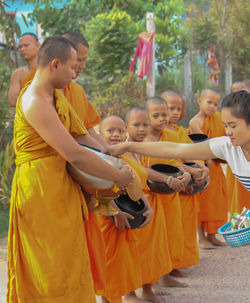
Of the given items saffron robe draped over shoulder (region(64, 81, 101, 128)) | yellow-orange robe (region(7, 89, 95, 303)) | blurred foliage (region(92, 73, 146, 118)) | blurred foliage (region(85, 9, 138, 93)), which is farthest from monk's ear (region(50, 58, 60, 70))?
blurred foliage (region(85, 9, 138, 93))

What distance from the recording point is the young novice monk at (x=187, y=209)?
178 inches

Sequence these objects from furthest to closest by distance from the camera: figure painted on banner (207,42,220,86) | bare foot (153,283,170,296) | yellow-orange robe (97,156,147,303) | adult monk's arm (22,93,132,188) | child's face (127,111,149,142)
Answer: figure painted on banner (207,42,220,86), bare foot (153,283,170,296), child's face (127,111,149,142), yellow-orange robe (97,156,147,303), adult monk's arm (22,93,132,188)

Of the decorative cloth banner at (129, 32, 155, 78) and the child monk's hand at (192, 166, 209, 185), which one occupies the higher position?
the decorative cloth banner at (129, 32, 155, 78)

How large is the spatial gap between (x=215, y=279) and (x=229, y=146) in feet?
6.20

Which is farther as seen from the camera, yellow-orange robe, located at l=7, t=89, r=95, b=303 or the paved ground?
the paved ground

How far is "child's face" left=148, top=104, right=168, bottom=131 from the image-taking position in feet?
14.1

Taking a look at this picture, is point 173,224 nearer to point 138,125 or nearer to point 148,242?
point 148,242

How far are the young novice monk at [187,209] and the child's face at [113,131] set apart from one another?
921 millimetres

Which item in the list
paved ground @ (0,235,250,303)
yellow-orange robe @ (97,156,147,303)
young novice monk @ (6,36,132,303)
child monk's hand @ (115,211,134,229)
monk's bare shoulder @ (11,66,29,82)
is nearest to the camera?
young novice monk @ (6,36,132,303)

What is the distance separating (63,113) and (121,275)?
1.51 metres

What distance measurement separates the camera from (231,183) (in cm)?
578

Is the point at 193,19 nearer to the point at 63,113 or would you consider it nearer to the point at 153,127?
the point at 153,127

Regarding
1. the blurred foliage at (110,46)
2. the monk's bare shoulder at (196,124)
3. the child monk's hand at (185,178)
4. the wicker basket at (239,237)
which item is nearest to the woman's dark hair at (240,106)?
the wicker basket at (239,237)

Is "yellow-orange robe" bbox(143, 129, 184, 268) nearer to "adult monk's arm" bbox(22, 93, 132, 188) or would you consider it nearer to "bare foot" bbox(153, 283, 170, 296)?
"bare foot" bbox(153, 283, 170, 296)
